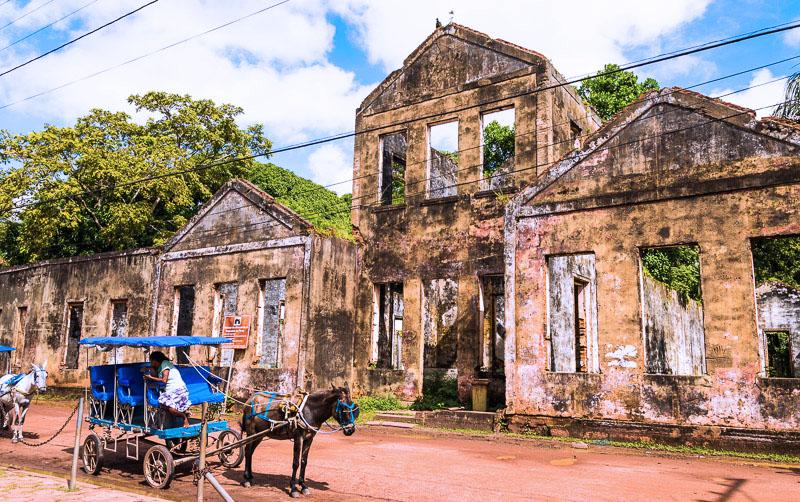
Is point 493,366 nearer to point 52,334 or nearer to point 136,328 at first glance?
point 136,328

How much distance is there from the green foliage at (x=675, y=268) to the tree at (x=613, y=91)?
6.92 meters

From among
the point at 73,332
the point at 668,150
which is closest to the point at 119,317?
the point at 73,332

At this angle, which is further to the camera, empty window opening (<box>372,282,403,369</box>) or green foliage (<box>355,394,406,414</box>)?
empty window opening (<box>372,282,403,369</box>)

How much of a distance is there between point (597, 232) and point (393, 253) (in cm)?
657

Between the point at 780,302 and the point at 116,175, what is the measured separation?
84.2ft

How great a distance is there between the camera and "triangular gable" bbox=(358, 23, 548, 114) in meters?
17.1

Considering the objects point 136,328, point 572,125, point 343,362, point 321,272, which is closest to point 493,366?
point 343,362

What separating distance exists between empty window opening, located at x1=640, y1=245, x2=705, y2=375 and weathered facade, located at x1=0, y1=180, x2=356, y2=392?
31.9ft

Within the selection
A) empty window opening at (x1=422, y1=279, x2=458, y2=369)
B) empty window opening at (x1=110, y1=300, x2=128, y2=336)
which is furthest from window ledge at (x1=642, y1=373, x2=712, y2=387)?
empty window opening at (x1=110, y1=300, x2=128, y2=336)

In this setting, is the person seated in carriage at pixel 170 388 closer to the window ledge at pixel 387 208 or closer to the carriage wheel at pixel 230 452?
the carriage wheel at pixel 230 452

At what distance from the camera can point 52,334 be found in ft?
77.0

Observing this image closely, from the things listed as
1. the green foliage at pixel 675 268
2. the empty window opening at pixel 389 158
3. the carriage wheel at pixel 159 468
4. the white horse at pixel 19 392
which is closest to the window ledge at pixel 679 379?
the carriage wheel at pixel 159 468

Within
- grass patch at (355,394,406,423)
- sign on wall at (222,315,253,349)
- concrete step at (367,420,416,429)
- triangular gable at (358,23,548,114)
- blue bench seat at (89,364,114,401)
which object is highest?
triangular gable at (358,23,548,114)

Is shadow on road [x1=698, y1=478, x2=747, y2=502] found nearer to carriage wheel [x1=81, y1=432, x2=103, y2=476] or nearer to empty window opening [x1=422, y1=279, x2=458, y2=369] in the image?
carriage wheel [x1=81, y1=432, x2=103, y2=476]
